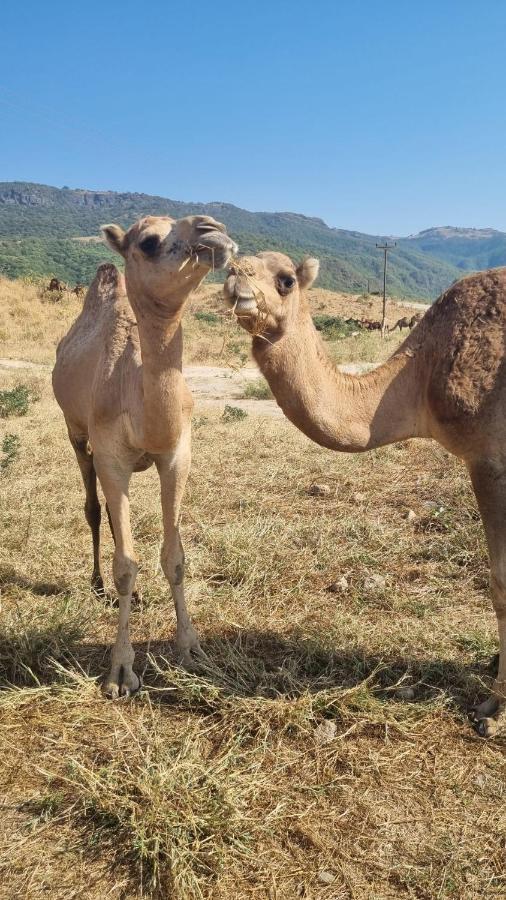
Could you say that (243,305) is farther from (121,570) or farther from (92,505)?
(92,505)

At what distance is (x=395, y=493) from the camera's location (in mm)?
6969

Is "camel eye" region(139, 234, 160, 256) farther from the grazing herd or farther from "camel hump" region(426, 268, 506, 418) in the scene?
"camel hump" region(426, 268, 506, 418)

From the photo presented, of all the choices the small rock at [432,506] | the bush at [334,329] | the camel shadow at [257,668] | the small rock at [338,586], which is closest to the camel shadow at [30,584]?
the camel shadow at [257,668]

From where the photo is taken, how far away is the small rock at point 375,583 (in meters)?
4.97

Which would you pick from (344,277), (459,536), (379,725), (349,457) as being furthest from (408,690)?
(344,277)

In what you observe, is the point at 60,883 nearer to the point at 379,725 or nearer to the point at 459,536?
the point at 379,725

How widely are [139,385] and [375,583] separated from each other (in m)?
2.61

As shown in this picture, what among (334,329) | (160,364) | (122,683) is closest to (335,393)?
(160,364)

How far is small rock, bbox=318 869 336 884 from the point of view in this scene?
2.54 metres

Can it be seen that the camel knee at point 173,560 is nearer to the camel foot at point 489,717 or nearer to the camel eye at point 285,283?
the camel eye at point 285,283

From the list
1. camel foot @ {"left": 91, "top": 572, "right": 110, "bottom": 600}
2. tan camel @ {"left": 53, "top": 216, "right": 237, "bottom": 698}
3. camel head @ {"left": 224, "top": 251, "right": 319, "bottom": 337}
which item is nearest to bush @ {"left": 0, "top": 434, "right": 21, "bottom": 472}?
tan camel @ {"left": 53, "top": 216, "right": 237, "bottom": 698}

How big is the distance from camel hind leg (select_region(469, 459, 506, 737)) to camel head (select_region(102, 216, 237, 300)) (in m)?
1.81

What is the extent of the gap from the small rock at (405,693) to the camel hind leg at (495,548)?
369 millimetres

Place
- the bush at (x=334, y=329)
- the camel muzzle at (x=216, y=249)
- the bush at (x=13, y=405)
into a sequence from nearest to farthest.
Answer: the camel muzzle at (x=216, y=249), the bush at (x=13, y=405), the bush at (x=334, y=329)
